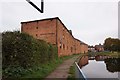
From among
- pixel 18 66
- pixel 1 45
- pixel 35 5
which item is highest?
pixel 35 5

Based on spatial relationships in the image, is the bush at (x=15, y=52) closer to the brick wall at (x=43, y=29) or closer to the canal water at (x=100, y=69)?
the canal water at (x=100, y=69)

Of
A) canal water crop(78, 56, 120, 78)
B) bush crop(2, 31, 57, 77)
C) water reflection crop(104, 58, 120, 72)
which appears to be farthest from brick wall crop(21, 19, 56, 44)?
bush crop(2, 31, 57, 77)

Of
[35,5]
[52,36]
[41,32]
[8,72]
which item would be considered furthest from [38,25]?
[35,5]

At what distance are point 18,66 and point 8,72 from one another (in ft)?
2.83

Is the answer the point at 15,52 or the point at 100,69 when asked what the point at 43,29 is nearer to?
the point at 100,69

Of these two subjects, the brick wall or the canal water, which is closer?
the canal water

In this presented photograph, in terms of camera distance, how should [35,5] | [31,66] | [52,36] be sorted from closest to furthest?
[35,5]
[31,66]
[52,36]

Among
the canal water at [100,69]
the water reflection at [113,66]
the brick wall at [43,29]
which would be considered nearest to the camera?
the canal water at [100,69]

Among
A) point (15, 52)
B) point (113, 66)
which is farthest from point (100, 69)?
point (15, 52)

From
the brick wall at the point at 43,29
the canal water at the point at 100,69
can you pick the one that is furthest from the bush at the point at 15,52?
the brick wall at the point at 43,29

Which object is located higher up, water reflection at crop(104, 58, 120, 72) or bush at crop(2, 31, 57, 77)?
bush at crop(2, 31, 57, 77)

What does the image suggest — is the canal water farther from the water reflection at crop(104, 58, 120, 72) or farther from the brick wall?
the brick wall

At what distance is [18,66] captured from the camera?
10398mm

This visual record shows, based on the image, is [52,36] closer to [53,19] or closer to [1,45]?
[53,19]
